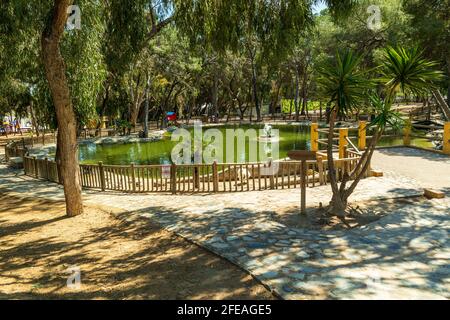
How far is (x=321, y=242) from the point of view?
294 inches

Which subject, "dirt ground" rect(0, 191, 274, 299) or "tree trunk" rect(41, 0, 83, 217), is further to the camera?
"tree trunk" rect(41, 0, 83, 217)

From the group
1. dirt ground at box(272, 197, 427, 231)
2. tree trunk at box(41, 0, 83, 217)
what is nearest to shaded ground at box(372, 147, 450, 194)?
dirt ground at box(272, 197, 427, 231)

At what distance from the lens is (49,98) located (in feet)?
52.0

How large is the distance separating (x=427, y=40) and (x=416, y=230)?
82.1ft

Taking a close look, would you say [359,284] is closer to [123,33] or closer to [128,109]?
[123,33]

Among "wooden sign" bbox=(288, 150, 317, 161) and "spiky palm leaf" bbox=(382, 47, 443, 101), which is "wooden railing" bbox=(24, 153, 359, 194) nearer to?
"wooden sign" bbox=(288, 150, 317, 161)

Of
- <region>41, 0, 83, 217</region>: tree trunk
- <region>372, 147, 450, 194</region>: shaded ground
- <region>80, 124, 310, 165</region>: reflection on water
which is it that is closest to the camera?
<region>41, 0, 83, 217</region>: tree trunk

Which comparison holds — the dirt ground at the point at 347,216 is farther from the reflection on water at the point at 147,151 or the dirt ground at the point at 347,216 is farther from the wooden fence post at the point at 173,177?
the reflection on water at the point at 147,151

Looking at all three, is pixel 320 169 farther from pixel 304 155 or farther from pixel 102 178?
pixel 102 178

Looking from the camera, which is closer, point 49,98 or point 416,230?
point 416,230

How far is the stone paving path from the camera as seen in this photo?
18.6 feet

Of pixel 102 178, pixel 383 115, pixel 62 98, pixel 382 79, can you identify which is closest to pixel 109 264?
pixel 62 98

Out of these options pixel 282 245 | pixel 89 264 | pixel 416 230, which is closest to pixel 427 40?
pixel 416 230

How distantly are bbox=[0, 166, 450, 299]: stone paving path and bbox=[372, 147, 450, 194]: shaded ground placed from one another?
4.05 feet
